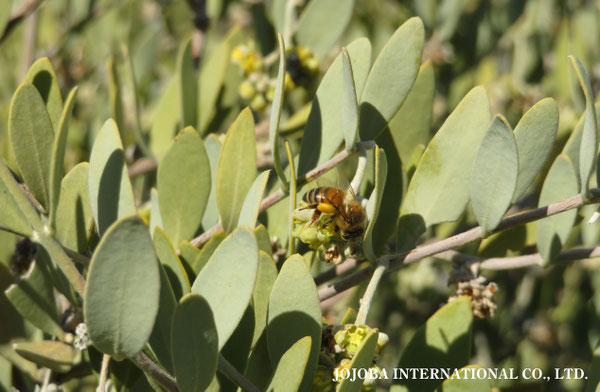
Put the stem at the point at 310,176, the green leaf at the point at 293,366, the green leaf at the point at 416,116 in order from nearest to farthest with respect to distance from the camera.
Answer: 1. the green leaf at the point at 293,366
2. the stem at the point at 310,176
3. the green leaf at the point at 416,116

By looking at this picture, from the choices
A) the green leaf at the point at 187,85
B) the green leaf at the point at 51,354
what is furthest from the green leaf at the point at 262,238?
the green leaf at the point at 187,85

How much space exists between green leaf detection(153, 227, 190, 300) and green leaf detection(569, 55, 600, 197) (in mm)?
601

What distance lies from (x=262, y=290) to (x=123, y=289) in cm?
27

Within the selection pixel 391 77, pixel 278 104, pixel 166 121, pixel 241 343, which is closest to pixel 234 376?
pixel 241 343

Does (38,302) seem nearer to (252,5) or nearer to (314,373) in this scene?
(314,373)

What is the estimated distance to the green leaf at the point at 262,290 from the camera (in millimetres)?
966

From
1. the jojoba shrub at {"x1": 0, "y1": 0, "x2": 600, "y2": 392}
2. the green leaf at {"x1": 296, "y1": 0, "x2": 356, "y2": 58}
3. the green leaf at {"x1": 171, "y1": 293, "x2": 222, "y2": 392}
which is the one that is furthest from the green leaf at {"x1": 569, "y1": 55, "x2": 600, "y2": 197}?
the green leaf at {"x1": 296, "y1": 0, "x2": 356, "y2": 58}

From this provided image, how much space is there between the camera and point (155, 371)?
0.90 meters

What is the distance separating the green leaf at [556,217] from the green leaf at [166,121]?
0.91 meters

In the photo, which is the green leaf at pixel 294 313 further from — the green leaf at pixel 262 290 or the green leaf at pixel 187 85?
the green leaf at pixel 187 85

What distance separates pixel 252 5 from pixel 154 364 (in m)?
1.32

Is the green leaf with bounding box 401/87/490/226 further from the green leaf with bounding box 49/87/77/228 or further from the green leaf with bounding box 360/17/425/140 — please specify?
the green leaf with bounding box 49/87/77/228

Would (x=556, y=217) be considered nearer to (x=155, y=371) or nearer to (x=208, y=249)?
(x=208, y=249)

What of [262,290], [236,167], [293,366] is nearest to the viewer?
[293,366]
